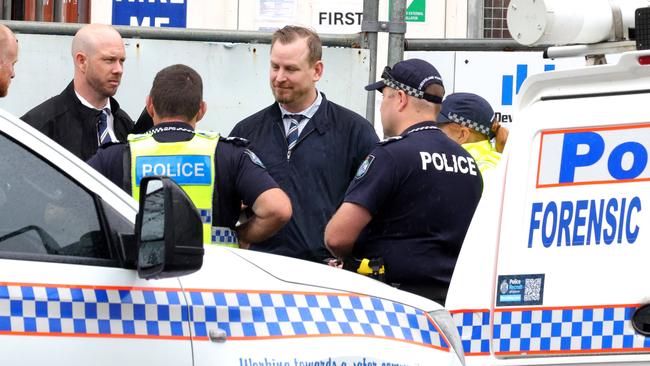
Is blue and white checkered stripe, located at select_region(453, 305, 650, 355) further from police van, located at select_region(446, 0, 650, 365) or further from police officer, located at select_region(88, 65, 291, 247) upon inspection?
police officer, located at select_region(88, 65, 291, 247)

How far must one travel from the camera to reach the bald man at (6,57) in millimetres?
5808

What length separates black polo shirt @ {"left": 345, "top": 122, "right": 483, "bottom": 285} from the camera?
538 centimetres

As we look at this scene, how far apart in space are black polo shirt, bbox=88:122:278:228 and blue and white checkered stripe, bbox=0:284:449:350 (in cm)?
147

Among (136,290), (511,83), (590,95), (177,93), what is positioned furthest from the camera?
(511,83)

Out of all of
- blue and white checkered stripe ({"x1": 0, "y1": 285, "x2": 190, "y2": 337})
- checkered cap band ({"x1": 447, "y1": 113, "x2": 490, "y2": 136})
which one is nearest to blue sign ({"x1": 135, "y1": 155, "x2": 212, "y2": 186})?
blue and white checkered stripe ({"x1": 0, "y1": 285, "x2": 190, "y2": 337})

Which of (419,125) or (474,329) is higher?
(419,125)

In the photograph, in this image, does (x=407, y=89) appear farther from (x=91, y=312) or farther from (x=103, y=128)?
(x=91, y=312)

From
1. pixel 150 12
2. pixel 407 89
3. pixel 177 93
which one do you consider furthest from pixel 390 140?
pixel 150 12

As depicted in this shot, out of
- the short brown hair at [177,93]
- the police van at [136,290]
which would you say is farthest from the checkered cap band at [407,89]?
the police van at [136,290]

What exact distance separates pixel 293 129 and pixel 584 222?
238 cm

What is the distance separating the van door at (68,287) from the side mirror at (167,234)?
0.40ft

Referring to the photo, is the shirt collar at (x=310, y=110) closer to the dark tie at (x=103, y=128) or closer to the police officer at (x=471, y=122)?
the police officer at (x=471, y=122)

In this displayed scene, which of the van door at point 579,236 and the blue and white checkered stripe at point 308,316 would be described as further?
the van door at point 579,236

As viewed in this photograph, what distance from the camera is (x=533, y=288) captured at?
14.0 ft
